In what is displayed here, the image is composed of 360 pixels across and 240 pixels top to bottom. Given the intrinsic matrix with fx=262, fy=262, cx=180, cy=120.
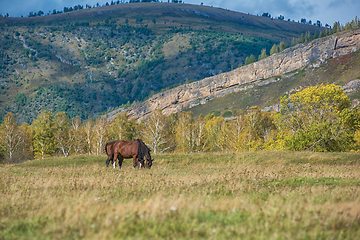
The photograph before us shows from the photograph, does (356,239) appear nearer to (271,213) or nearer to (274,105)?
(271,213)

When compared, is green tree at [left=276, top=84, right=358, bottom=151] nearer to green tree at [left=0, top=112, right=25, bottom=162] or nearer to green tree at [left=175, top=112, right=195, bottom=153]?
green tree at [left=175, top=112, right=195, bottom=153]

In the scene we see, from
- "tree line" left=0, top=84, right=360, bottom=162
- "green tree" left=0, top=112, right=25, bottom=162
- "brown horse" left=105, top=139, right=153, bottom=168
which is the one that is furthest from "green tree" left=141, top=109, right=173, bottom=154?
"brown horse" left=105, top=139, right=153, bottom=168

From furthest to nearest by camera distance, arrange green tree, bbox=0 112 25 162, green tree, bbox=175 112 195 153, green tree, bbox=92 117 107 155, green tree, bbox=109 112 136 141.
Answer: green tree, bbox=109 112 136 141
green tree, bbox=92 117 107 155
green tree, bbox=175 112 195 153
green tree, bbox=0 112 25 162

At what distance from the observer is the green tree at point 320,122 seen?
110ft

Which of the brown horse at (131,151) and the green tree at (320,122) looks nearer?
the brown horse at (131,151)

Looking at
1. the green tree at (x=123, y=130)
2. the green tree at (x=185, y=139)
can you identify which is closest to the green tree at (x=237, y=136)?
the green tree at (x=185, y=139)

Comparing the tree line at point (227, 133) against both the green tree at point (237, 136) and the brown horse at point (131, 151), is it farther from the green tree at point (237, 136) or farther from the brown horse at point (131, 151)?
the brown horse at point (131, 151)

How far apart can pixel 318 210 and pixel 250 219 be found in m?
2.12

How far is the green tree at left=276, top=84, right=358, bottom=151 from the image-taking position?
33.7 m

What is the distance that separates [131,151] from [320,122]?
2781 cm

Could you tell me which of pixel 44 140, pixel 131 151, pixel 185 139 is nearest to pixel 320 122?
pixel 131 151

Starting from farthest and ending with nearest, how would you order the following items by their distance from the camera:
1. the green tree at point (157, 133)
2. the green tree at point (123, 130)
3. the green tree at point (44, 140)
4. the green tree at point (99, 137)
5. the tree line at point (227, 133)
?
the green tree at point (123, 130) < the green tree at point (99, 137) < the green tree at point (157, 133) < the green tree at point (44, 140) < the tree line at point (227, 133)

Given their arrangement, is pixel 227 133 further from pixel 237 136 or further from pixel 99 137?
pixel 99 137

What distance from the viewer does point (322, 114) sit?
3638 cm
